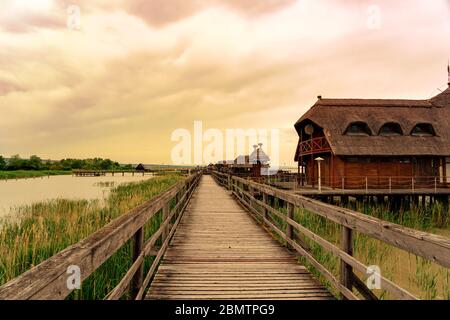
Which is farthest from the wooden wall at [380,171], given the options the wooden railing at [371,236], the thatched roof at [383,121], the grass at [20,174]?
the grass at [20,174]

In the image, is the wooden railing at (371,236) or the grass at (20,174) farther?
Answer: the grass at (20,174)

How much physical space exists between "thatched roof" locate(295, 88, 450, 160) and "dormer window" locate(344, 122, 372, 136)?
278 mm

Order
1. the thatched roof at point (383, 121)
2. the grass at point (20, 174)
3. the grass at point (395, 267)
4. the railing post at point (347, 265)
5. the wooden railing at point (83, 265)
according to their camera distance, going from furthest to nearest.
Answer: the grass at point (20, 174), the thatched roof at point (383, 121), the grass at point (395, 267), the railing post at point (347, 265), the wooden railing at point (83, 265)

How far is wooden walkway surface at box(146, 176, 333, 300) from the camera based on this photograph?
10.6 ft

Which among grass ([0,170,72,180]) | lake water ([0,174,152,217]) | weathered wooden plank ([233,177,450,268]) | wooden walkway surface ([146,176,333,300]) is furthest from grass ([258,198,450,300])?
grass ([0,170,72,180])

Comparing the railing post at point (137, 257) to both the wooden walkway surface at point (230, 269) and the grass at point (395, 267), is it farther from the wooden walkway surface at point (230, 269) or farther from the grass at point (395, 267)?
the grass at point (395, 267)

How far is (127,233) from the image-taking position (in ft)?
8.05

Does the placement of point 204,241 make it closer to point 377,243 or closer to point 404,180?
point 377,243

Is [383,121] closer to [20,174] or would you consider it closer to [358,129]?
[358,129]

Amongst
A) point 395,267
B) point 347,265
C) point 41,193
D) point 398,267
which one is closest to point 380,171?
point 398,267

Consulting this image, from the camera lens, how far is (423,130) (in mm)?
22672

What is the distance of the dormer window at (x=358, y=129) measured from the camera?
21514 mm

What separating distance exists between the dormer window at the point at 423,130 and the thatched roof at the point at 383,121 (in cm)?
29
